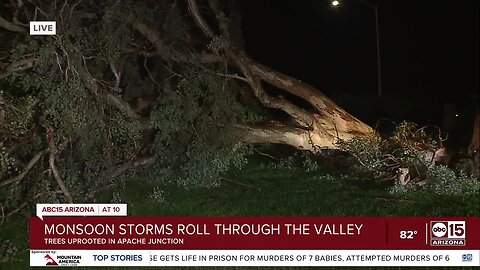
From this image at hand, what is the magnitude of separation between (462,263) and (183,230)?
3010 mm

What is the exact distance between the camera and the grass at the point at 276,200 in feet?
26.7

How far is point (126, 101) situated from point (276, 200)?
265 cm

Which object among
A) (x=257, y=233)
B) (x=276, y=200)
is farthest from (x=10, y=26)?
(x=257, y=233)

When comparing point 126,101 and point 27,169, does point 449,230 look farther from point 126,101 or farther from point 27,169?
point 27,169

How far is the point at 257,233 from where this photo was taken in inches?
286

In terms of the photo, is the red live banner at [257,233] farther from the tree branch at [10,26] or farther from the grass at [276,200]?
the tree branch at [10,26]

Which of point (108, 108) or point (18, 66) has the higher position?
point (18, 66)

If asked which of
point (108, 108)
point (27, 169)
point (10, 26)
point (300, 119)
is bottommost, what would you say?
point (27, 169)

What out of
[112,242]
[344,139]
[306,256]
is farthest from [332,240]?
[344,139]

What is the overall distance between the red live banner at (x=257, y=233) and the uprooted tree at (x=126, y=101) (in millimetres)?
1329

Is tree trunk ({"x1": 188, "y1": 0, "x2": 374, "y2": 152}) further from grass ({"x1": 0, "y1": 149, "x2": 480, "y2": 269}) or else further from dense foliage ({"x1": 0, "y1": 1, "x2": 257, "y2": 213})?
grass ({"x1": 0, "y1": 149, "x2": 480, "y2": 269})

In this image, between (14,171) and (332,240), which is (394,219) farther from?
(14,171)

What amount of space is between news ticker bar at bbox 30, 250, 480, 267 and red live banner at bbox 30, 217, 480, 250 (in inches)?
2.7

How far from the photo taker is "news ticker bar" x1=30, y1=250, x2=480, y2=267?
6.73 meters
